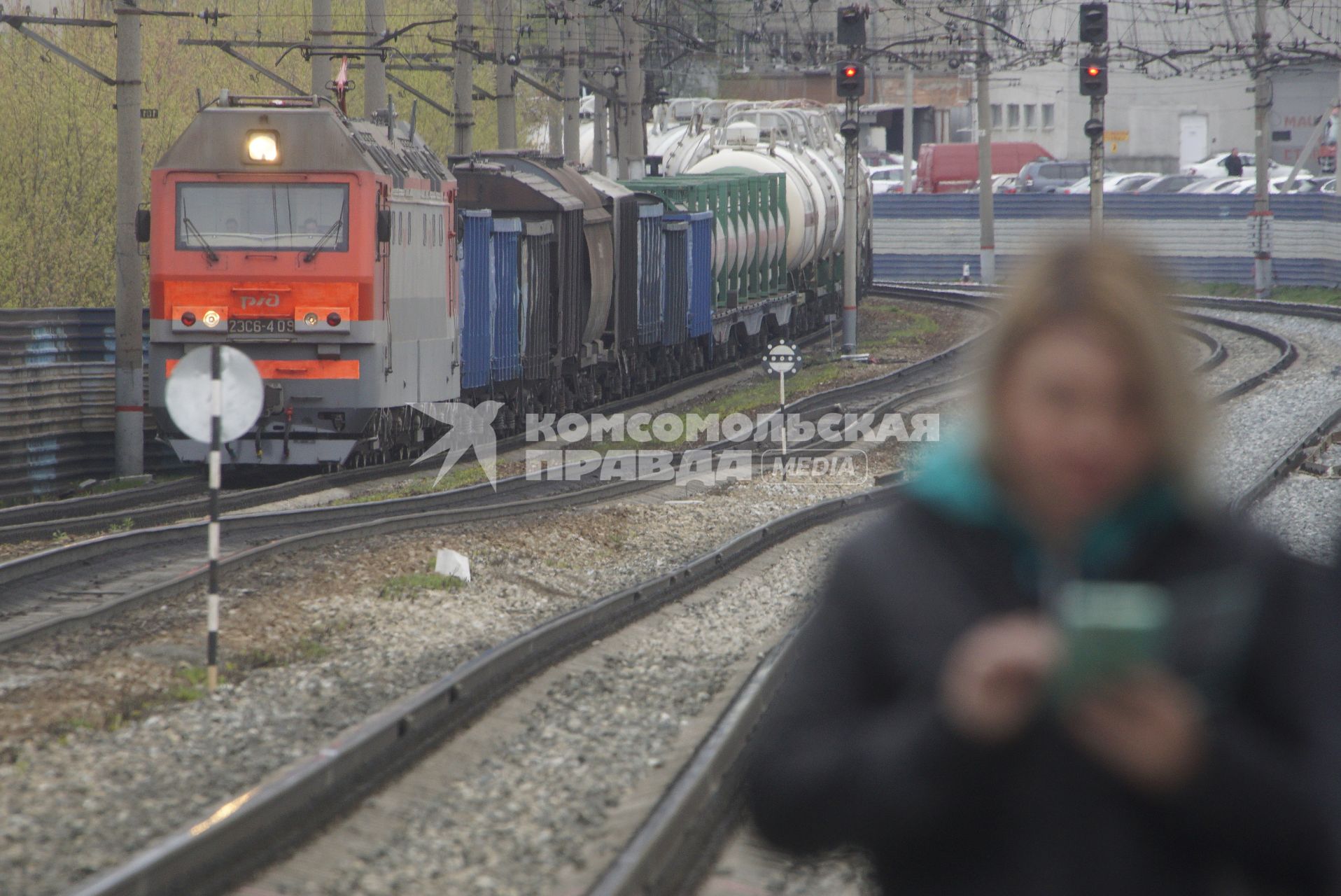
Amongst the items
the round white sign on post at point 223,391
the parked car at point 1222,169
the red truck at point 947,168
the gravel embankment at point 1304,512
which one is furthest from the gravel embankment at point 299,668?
the red truck at point 947,168

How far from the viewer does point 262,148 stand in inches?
711

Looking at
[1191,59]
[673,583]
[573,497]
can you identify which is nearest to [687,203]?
[573,497]

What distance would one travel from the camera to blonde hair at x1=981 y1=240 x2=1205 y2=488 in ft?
6.76

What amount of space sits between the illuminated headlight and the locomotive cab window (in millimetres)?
266

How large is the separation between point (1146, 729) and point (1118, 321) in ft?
1.58

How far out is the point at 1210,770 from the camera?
2021mm

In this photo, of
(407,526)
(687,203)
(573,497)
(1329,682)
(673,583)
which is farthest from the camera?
(687,203)

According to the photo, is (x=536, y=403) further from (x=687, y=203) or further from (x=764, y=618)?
(x=764, y=618)

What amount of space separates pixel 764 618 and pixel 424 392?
31.7 ft

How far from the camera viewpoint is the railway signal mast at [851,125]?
28.2m

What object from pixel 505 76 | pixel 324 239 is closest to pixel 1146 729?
pixel 324 239

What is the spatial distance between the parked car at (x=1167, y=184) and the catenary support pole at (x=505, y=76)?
30322mm

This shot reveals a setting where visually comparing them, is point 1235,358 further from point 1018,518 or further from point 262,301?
point 1018,518

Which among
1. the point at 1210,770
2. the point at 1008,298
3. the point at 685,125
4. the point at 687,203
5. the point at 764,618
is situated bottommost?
the point at 764,618
